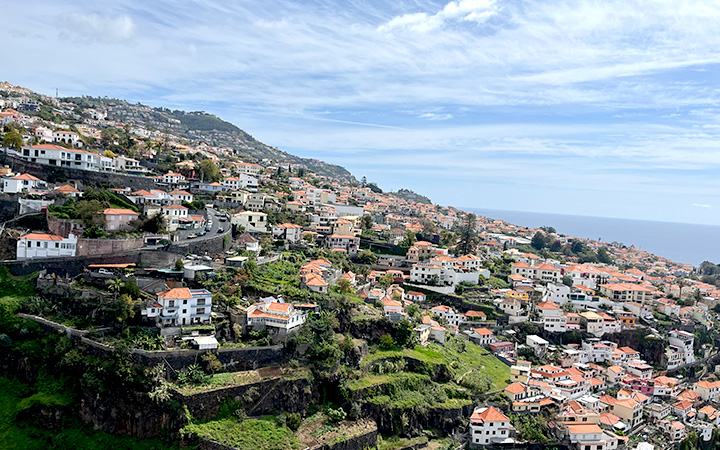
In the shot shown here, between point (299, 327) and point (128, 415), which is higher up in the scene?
point (299, 327)

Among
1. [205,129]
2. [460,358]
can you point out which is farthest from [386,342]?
[205,129]

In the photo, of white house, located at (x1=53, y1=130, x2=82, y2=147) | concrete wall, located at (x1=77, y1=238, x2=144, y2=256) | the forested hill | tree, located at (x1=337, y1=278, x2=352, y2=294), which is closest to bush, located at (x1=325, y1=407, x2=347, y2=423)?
tree, located at (x1=337, y1=278, x2=352, y2=294)

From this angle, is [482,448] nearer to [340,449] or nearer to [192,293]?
[340,449]

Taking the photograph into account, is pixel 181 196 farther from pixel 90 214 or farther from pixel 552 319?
pixel 552 319

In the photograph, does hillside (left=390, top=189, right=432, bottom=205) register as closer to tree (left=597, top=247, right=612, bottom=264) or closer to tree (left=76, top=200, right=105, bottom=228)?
tree (left=597, top=247, right=612, bottom=264)

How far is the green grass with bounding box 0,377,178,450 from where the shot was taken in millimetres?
20891

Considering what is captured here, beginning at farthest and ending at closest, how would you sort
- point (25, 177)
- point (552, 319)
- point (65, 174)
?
point (552, 319), point (65, 174), point (25, 177)

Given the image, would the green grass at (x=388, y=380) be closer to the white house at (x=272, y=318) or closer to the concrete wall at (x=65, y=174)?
the white house at (x=272, y=318)

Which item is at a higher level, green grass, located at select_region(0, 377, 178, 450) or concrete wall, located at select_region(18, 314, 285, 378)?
concrete wall, located at select_region(18, 314, 285, 378)

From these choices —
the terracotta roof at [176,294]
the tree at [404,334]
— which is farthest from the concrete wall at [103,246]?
the tree at [404,334]

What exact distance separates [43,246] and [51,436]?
10109mm

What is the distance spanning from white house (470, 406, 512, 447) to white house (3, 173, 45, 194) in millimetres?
30461

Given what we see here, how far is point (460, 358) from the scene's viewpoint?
111 ft

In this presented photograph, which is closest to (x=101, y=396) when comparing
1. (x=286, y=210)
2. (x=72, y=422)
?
(x=72, y=422)
